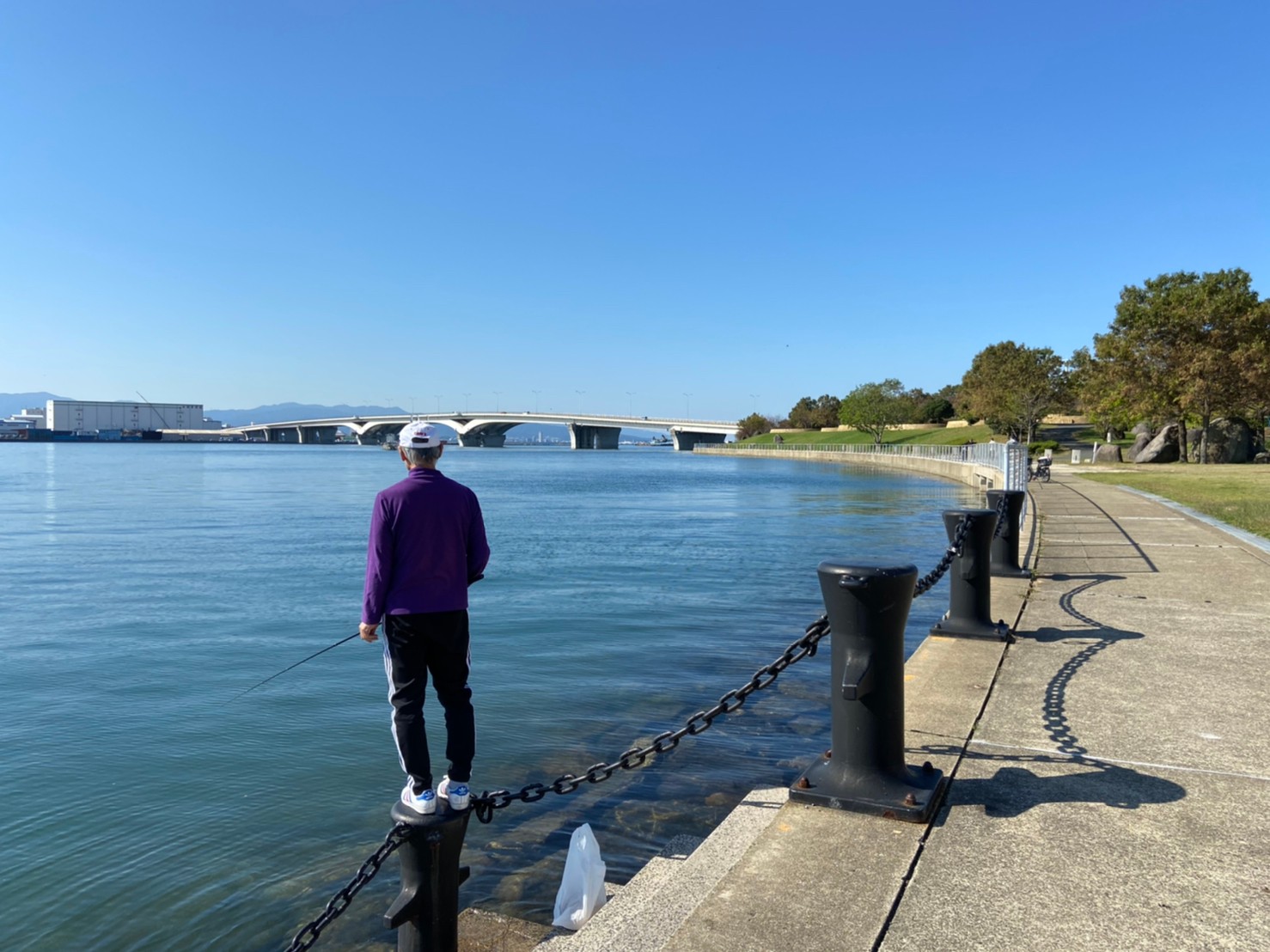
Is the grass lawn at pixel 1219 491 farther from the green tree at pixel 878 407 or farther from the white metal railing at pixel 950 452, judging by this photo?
the green tree at pixel 878 407

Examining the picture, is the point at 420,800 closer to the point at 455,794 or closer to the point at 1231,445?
the point at 455,794

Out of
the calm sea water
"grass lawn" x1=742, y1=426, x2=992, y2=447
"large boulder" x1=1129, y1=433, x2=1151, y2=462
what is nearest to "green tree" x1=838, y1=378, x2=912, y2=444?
"grass lawn" x1=742, y1=426, x2=992, y2=447

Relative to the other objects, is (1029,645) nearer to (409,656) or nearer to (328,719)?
(409,656)

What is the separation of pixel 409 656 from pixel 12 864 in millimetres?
3593

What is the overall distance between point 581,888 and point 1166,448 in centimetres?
5936

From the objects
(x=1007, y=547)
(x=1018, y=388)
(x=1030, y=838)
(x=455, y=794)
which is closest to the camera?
(x=1030, y=838)

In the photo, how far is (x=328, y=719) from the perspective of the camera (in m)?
8.59

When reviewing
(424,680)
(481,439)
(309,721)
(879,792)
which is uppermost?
(481,439)

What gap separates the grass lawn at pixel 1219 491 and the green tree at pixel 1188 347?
9.39 meters

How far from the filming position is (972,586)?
735 cm

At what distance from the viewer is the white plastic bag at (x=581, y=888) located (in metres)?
4.14

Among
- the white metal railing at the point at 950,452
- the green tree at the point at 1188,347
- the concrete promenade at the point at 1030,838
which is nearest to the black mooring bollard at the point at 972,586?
the concrete promenade at the point at 1030,838

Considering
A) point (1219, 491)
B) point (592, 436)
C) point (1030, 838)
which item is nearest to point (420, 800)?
point (1030, 838)

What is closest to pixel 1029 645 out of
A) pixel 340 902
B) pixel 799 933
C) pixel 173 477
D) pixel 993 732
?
pixel 993 732
